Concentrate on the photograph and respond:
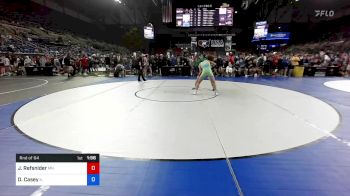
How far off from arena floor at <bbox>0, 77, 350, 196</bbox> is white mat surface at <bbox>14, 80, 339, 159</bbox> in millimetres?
20

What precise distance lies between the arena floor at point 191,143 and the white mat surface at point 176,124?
0.07ft

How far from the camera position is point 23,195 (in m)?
3.13

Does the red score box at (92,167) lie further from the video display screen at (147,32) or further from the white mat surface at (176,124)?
the video display screen at (147,32)

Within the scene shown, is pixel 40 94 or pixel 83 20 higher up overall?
pixel 83 20

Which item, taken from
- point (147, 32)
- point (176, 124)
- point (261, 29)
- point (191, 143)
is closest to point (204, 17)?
point (261, 29)

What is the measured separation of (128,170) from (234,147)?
1.90m

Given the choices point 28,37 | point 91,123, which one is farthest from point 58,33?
point 91,123

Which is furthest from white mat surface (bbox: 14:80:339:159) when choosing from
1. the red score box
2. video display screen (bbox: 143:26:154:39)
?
video display screen (bbox: 143:26:154:39)

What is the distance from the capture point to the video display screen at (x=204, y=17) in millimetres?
21309

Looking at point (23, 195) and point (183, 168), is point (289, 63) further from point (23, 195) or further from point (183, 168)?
point (23, 195)
